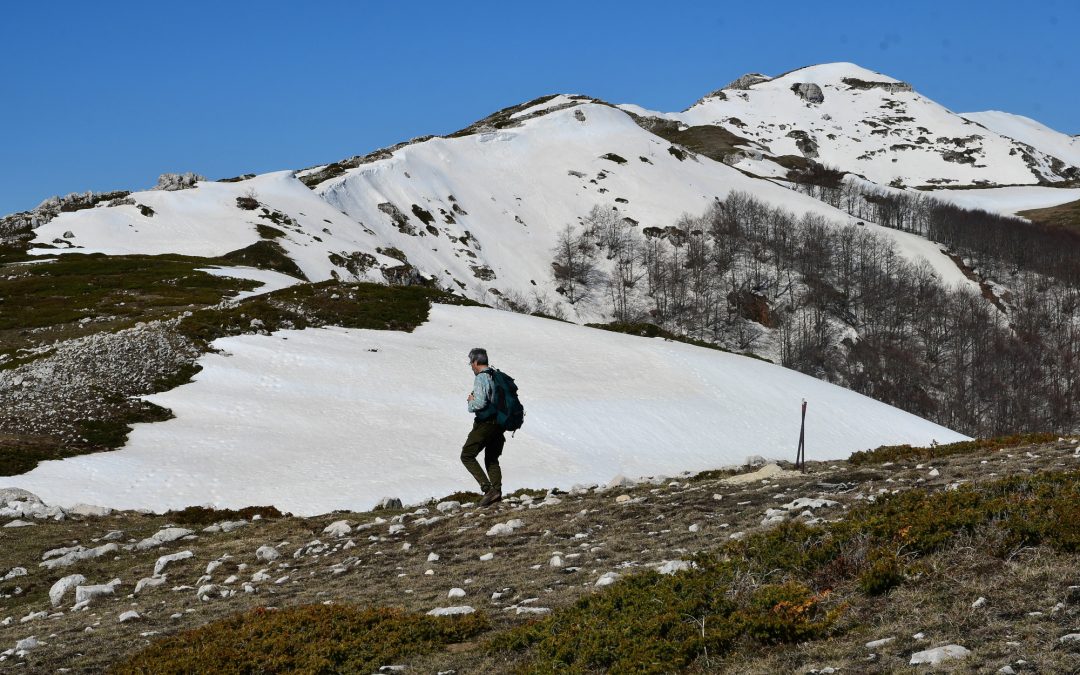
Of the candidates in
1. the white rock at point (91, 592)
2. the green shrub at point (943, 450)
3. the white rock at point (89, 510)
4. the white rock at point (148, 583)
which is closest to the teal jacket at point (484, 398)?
the white rock at point (148, 583)

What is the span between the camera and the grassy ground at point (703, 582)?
701 cm

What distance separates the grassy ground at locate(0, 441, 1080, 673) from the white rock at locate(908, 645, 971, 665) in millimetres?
125

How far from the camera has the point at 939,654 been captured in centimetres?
604

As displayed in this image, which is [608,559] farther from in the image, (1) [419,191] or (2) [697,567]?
(1) [419,191]

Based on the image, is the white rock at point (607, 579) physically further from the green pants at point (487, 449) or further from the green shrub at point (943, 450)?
the green shrub at point (943, 450)

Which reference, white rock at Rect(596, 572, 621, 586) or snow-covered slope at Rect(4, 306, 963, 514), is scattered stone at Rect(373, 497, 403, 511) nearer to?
snow-covered slope at Rect(4, 306, 963, 514)

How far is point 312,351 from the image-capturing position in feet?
140

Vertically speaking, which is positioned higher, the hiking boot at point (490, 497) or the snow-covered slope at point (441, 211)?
the snow-covered slope at point (441, 211)

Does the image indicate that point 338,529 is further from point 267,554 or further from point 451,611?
point 451,611

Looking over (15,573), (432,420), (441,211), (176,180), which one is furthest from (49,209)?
(15,573)

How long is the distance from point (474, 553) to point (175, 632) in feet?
15.3

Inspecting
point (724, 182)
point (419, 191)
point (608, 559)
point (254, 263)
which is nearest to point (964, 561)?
point (608, 559)

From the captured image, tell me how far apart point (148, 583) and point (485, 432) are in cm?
703

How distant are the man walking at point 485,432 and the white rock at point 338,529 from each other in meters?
2.77
